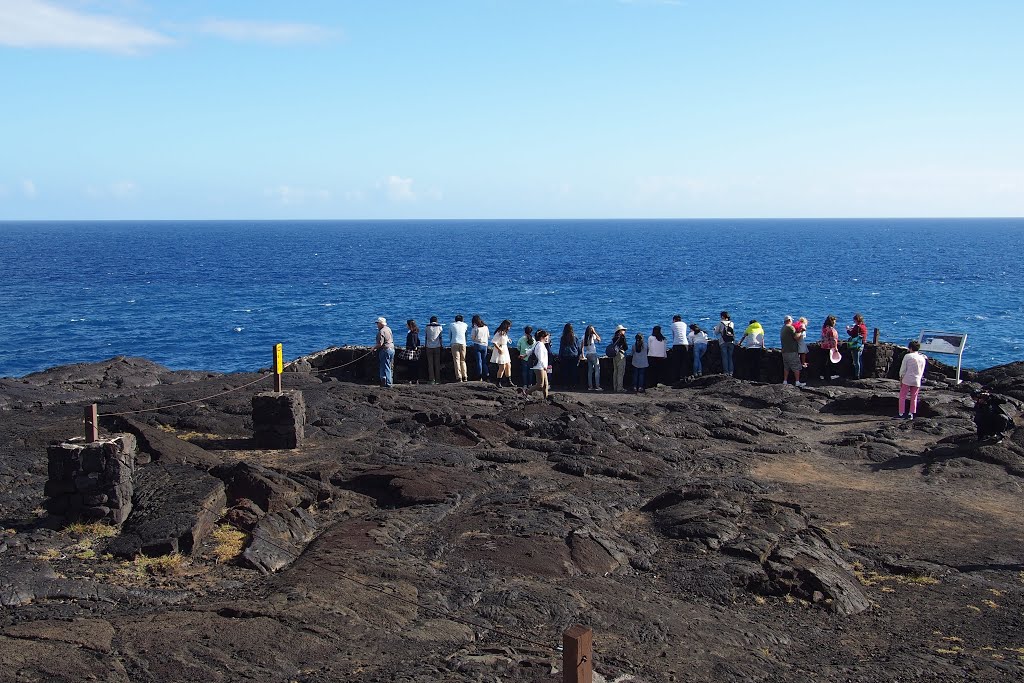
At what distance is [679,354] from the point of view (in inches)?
1031

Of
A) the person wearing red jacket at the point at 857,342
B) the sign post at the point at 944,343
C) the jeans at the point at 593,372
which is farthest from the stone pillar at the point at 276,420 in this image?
the sign post at the point at 944,343

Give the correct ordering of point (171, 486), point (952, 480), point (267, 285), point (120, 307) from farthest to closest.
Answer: point (267, 285)
point (120, 307)
point (952, 480)
point (171, 486)

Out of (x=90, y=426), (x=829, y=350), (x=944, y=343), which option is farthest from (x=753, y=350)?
(x=90, y=426)

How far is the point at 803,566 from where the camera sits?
11898mm

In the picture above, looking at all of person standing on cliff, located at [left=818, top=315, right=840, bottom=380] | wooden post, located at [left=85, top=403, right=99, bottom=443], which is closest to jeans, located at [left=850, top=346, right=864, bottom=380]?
person standing on cliff, located at [left=818, top=315, right=840, bottom=380]

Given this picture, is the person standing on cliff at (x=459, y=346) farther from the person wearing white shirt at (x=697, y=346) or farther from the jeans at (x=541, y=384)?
the person wearing white shirt at (x=697, y=346)

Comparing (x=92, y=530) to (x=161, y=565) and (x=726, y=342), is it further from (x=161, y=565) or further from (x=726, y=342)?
(x=726, y=342)

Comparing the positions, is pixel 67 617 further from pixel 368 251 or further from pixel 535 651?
pixel 368 251

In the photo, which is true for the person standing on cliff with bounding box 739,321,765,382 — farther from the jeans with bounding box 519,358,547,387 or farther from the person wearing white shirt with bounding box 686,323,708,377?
the jeans with bounding box 519,358,547,387

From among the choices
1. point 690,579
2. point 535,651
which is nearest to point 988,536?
point 690,579

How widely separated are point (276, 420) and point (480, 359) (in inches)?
344

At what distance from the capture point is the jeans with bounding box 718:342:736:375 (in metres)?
25.8

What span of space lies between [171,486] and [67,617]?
3.74 m

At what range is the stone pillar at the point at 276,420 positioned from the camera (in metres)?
17.1
